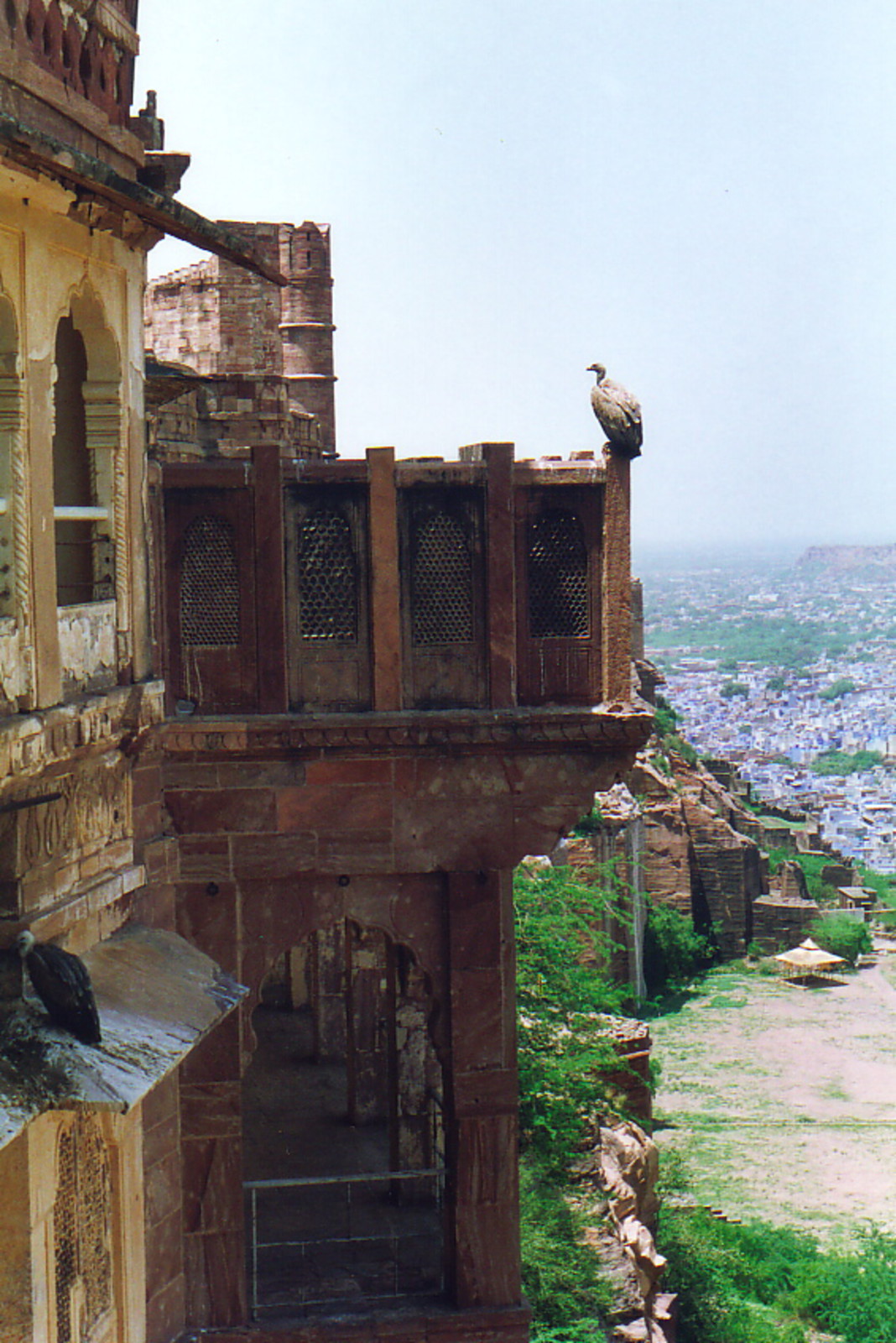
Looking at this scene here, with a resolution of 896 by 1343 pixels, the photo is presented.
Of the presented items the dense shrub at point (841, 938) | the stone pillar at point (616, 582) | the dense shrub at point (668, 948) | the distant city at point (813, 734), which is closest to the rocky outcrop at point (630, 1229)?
the stone pillar at point (616, 582)

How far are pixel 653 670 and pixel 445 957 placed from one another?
1738 inches

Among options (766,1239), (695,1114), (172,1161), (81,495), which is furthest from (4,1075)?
(695,1114)

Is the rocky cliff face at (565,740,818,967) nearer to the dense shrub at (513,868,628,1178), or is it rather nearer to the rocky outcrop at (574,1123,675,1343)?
the dense shrub at (513,868,628,1178)

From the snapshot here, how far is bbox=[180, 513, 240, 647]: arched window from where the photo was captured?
9820mm

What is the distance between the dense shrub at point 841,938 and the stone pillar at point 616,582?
99.9ft

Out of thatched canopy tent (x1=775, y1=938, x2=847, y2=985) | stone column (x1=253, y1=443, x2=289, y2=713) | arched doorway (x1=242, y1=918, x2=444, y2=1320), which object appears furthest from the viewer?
thatched canopy tent (x1=775, y1=938, x2=847, y2=985)

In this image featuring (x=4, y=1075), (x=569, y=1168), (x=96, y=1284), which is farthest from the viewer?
(x=569, y=1168)

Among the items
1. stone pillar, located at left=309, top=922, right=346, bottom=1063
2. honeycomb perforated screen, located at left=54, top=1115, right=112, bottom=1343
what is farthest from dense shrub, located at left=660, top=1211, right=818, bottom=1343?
honeycomb perforated screen, located at left=54, top=1115, right=112, bottom=1343

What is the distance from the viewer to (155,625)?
385 inches

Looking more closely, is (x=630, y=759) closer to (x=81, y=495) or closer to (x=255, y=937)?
(x=255, y=937)

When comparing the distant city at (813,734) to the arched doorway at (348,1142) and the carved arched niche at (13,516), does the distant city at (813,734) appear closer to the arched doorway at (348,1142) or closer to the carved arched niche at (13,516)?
the arched doorway at (348,1142)

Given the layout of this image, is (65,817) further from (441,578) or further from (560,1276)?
(560,1276)

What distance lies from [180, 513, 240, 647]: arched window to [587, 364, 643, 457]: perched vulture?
7.72 feet

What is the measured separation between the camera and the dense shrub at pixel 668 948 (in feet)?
118
